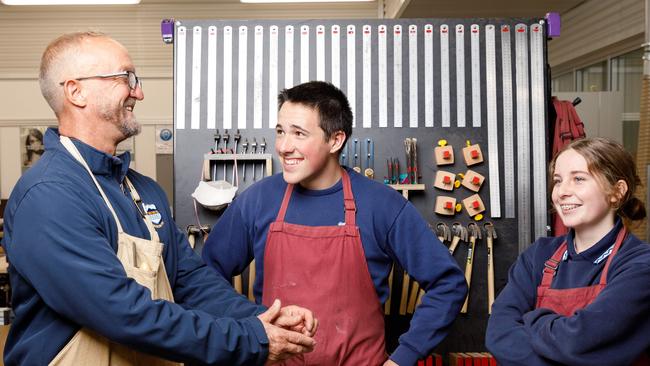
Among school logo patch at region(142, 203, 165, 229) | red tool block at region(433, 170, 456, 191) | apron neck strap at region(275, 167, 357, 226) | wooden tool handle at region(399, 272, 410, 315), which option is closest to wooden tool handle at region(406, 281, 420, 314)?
wooden tool handle at region(399, 272, 410, 315)

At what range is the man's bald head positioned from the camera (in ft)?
6.55

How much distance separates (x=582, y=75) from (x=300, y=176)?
5581 mm

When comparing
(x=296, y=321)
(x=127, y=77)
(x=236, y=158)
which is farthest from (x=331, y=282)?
(x=236, y=158)

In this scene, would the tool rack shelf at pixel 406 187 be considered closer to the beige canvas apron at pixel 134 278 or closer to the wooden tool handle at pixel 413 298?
Answer: the wooden tool handle at pixel 413 298

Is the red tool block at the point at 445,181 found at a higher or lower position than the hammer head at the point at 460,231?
higher

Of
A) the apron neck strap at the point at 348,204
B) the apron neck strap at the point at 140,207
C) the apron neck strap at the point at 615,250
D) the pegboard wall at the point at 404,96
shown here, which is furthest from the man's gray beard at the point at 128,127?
the pegboard wall at the point at 404,96

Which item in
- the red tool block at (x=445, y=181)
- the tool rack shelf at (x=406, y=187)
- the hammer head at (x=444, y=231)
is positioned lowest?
the hammer head at (x=444, y=231)

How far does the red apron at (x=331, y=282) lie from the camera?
98.8 inches

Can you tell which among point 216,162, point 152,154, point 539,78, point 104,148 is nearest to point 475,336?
point 539,78

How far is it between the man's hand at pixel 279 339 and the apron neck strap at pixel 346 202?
1.99ft

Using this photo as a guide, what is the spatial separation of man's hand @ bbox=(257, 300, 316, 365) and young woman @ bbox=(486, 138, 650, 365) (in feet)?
1.99

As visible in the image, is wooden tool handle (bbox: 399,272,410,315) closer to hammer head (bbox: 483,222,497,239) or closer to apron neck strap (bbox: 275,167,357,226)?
hammer head (bbox: 483,222,497,239)

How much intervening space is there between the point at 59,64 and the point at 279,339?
994 millimetres

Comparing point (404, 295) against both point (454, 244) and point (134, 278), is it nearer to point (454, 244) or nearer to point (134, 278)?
point (454, 244)
